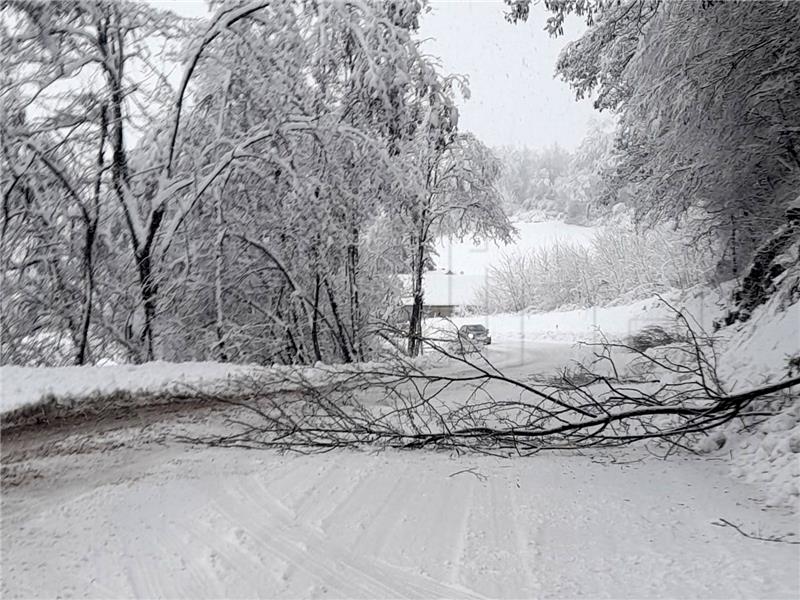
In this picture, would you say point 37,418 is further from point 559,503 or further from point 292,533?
point 559,503

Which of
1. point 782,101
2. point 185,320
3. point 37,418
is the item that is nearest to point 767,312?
point 782,101

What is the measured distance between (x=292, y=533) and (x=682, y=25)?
878cm

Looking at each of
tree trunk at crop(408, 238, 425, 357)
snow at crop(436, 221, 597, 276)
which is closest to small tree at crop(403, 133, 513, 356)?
tree trunk at crop(408, 238, 425, 357)

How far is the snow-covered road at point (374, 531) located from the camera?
2.24 m

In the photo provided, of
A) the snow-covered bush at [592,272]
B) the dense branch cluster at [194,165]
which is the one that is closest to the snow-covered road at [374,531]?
the dense branch cluster at [194,165]

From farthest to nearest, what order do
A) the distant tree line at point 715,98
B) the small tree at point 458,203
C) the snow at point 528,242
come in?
the snow at point 528,242, the small tree at point 458,203, the distant tree line at point 715,98

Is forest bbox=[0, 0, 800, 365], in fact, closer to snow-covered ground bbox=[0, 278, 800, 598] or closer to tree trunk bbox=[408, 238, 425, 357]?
snow-covered ground bbox=[0, 278, 800, 598]

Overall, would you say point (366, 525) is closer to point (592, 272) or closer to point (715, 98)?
point (715, 98)

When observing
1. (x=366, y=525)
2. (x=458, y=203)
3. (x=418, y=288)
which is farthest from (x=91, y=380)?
(x=458, y=203)

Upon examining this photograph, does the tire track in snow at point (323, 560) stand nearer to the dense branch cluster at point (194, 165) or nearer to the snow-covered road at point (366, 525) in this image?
the snow-covered road at point (366, 525)

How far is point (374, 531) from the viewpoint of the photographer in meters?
2.78

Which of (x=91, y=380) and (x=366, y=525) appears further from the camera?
(x=91, y=380)

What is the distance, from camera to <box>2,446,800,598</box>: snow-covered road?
2236mm

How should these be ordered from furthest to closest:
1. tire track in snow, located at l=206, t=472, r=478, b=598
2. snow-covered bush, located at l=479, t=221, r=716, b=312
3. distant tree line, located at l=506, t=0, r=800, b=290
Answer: snow-covered bush, located at l=479, t=221, r=716, b=312 → distant tree line, located at l=506, t=0, r=800, b=290 → tire track in snow, located at l=206, t=472, r=478, b=598
